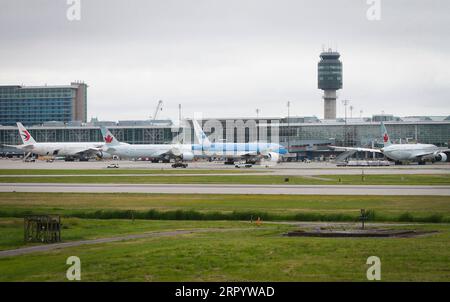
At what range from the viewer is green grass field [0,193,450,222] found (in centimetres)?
4881

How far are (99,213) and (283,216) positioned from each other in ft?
44.3

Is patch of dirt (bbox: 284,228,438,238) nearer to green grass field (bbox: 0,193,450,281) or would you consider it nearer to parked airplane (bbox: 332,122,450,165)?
green grass field (bbox: 0,193,450,281)

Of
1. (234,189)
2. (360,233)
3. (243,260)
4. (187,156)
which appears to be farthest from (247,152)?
(243,260)

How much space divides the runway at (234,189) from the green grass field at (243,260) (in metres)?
30.8

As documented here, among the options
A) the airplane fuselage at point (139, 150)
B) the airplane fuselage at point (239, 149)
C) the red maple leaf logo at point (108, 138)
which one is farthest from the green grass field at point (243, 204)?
the red maple leaf logo at point (108, 138)

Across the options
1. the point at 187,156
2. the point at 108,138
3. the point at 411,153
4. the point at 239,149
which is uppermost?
the point at 108,138

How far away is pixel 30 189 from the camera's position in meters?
73.6

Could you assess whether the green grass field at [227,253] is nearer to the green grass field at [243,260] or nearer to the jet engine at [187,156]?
the green grass field at [243,260]

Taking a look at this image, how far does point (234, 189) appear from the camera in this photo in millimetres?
71688

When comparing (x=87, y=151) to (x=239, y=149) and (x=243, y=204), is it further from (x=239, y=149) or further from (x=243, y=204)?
(x=243, y=204)

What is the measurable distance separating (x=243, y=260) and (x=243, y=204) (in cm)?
2712

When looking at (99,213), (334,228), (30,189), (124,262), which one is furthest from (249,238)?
(30,189)

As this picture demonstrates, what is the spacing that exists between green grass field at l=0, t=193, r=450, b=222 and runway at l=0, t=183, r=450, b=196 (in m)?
4.26
